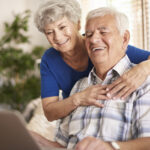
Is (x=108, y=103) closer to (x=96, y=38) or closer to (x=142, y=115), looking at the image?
(x=142, y=115)

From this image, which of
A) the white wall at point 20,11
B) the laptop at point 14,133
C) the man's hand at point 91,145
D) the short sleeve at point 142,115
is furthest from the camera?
the white wall at point 20,11

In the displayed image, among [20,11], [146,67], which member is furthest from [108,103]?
[20,11]

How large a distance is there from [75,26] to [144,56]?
444 mm

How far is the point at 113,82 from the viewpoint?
4.13ft

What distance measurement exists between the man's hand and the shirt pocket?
16cm

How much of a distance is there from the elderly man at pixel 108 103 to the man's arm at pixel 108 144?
0.03 meters

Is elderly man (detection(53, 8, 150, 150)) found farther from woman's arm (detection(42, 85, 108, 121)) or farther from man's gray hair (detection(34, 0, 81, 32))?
man's gray hair (detection(34, 0, 81, 32))

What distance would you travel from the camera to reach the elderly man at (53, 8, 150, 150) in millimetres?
1143

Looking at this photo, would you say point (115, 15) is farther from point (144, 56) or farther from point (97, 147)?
point (97, 147)

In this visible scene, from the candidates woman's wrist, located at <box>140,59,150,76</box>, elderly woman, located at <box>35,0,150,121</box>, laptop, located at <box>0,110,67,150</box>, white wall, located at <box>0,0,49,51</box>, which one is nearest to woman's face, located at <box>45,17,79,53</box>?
elderly woman, located at <box>35,0,150,121</box>

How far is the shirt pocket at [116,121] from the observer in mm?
1162

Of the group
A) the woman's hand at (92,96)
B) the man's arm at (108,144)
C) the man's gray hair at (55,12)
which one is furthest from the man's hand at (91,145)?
the man's gray hair at (55,12)

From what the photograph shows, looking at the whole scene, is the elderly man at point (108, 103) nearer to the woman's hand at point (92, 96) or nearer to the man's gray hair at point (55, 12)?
the woman's hand at point (92, 96)

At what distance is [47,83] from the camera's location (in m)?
1.59
